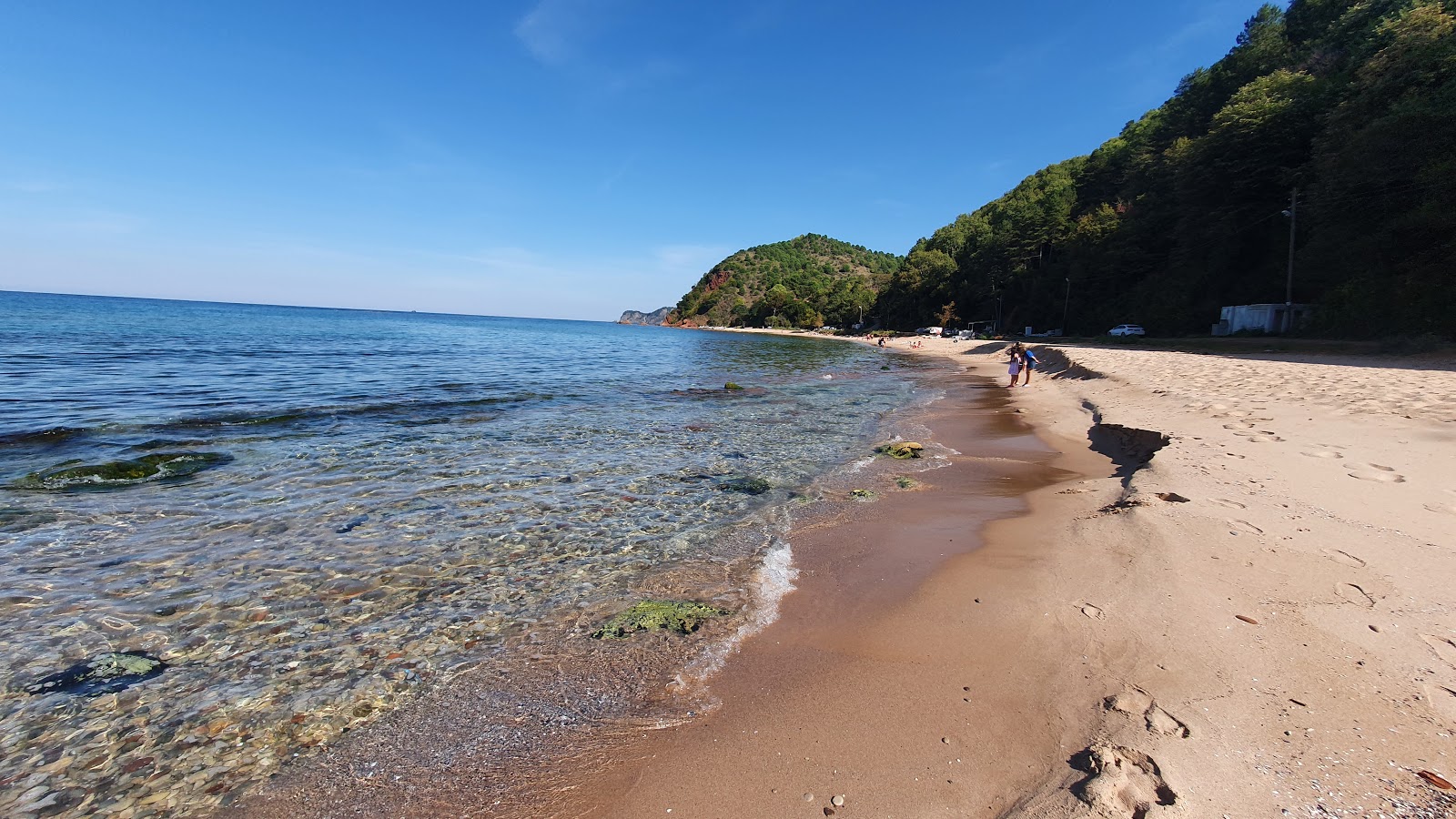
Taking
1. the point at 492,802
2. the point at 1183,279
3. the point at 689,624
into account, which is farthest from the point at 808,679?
the point at 1183,279

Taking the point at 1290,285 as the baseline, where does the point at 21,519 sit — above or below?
below

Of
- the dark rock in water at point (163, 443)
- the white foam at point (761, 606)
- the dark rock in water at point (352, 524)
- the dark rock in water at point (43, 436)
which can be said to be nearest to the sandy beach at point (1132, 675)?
the white foam at point (761, 606)

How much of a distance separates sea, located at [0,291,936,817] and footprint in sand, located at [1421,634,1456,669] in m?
4.24

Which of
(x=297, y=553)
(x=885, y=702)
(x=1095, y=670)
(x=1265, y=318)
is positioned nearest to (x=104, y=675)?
(x=297, y=553)

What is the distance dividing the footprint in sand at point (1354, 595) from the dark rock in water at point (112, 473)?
13589 mm

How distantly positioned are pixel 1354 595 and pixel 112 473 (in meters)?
14.6

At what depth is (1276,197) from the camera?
140 ft

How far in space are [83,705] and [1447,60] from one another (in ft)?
166

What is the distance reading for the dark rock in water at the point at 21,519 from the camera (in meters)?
6.46

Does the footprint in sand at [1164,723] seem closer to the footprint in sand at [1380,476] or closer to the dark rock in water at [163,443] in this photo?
the footprint in sand at [1380,476]

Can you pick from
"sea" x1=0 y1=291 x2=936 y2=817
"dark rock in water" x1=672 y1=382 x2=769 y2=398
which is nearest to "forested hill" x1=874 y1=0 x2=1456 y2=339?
Result: "dark rock in water" x1=672 y1=382 x2=769 y2=398

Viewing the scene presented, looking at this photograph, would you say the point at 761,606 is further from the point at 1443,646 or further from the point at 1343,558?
the point at 1343,558

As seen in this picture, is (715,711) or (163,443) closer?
(715,711)

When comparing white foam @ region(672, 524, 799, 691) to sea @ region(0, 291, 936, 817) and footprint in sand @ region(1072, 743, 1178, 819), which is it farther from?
footprint in sand @ region(1072, 743, 1178, 819)
